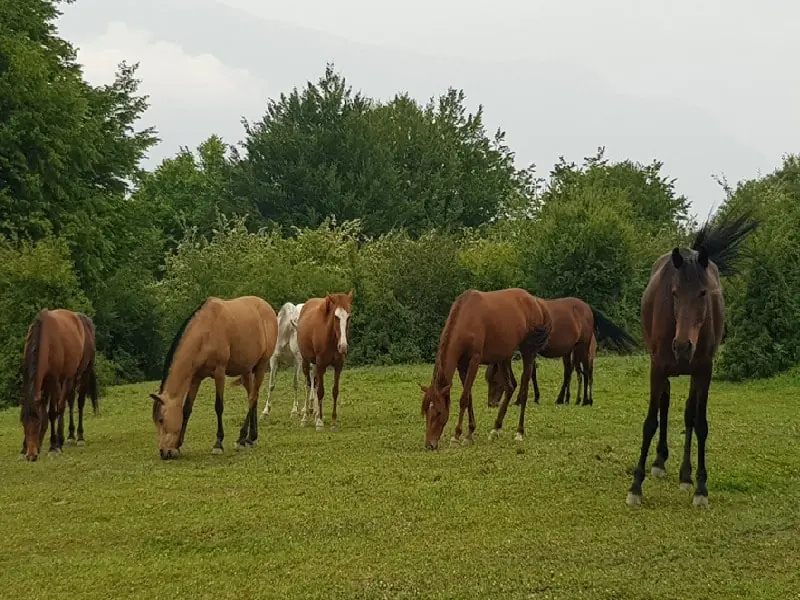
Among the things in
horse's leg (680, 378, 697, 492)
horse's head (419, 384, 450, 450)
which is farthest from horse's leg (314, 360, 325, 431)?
horse's leg (680, 378, 697, 492)

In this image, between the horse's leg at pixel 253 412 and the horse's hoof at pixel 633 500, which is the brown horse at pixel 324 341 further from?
the horse's hoof at pixel 633 500

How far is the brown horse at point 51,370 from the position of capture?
1342 centimetres

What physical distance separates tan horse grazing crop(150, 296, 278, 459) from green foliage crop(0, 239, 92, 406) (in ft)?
36.3

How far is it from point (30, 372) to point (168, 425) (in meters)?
2.22

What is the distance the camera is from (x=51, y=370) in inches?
549

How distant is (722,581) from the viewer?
6.64 m

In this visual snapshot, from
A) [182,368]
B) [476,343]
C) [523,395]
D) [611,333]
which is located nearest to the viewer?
[182,368]

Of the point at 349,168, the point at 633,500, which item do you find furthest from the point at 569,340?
the point at 349,168

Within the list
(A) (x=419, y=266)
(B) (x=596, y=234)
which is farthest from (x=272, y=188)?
(B) (x=596, y=234)

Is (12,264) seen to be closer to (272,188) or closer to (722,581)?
(722,581)

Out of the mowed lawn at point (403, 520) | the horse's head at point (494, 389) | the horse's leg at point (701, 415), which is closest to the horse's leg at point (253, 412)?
Result: the mowed lawn at point (403, 520)

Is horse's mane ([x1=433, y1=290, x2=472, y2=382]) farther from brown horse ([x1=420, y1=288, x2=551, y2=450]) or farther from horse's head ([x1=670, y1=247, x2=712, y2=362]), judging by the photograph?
horse's head ([x1=670, y1=247, x2=712, y2=362])

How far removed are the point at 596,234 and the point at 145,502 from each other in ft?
82.2

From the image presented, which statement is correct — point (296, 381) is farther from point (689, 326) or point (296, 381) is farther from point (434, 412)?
point (689, 326)
